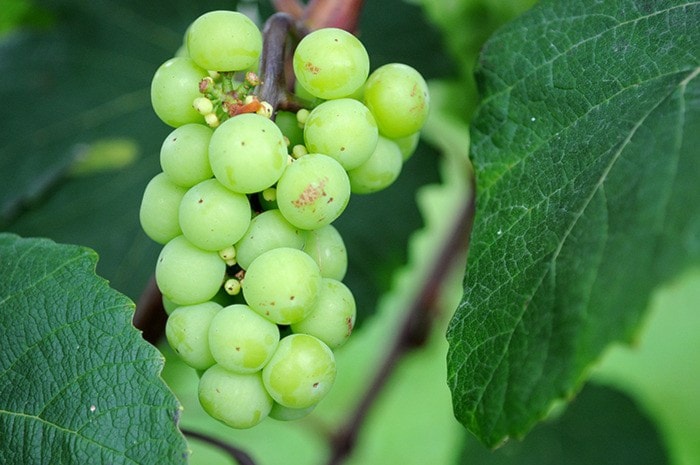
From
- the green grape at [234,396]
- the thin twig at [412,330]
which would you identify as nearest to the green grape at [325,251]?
the green grape at [234,396]

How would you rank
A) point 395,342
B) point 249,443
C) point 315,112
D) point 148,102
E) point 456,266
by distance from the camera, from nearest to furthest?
point 315,112 → point 148,102 → point 456,266 → point 395,342 → point 249,443

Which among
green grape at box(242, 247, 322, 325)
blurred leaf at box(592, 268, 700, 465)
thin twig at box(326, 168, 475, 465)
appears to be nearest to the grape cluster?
green grape at box(242, 247, 322, 325)

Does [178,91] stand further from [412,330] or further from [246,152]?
[412,330]

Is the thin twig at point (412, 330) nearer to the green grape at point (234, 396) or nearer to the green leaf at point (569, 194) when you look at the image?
the green leaf at point (569, 194)

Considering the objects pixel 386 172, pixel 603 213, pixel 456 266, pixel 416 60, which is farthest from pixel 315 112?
pixel 456 266

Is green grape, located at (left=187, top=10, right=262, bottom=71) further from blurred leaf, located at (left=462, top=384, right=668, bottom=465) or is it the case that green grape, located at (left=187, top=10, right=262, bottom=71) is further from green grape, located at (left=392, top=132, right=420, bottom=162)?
blurred leaf, located at (left=462, top=384, right=668, bottom=465)

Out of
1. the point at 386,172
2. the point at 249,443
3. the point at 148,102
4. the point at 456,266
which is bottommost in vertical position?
the point at 249,443

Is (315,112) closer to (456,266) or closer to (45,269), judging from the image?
(45,269)
